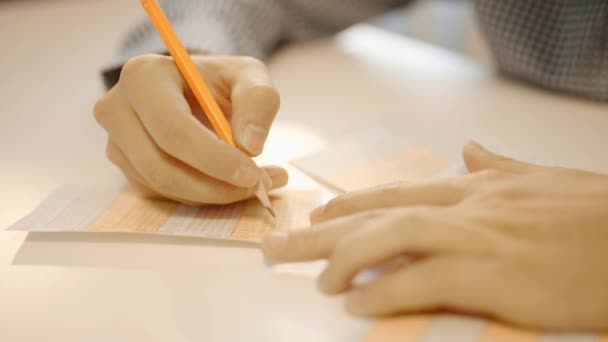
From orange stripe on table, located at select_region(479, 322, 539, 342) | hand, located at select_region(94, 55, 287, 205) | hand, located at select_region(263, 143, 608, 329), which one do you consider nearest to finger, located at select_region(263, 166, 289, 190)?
hand, located at select_region(94, 55, 287, 205)

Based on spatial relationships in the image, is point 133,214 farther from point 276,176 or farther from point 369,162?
point 369,162

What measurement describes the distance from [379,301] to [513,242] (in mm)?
97

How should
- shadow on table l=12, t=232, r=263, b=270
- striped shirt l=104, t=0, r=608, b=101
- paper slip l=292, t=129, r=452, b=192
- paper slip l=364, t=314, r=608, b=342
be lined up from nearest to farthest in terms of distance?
paper slip l=364, t=314, r=608, b=342, shadow on table l=12, t=232, r=263, b=270, paper slip l=292, t=129, r=452, b=192, striped shirt l=104, t=0, r=608, b=101

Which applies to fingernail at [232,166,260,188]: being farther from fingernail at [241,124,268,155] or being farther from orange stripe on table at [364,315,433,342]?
orange stripe on table at [364,315,433,342]

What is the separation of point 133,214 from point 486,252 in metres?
0.32

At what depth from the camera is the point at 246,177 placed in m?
0.45

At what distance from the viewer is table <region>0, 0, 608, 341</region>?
368mm

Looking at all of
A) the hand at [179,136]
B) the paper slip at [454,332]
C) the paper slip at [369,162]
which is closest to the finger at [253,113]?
the hand at [179,136]

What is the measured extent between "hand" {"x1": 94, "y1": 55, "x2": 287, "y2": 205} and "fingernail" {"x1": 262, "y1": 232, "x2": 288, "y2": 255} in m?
0.06

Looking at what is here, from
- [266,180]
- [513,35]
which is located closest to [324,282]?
[266,180]

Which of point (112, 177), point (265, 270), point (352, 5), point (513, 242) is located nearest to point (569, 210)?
point (513, 242)

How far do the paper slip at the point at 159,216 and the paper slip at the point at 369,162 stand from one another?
0.05 metres

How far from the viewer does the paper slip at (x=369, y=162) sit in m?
0.54

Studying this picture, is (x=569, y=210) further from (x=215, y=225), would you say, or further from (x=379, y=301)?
(x=215, y=225)
